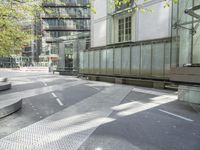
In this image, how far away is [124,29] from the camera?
20.5 metres

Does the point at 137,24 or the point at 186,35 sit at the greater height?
the point at 137,24

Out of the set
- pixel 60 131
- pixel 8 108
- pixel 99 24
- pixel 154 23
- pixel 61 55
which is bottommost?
pixel 60 131

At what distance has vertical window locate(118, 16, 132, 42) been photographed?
19.9m

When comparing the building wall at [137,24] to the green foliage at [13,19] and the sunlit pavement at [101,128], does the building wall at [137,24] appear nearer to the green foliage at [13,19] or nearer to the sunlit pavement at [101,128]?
the sunlit pavement at [101,128]

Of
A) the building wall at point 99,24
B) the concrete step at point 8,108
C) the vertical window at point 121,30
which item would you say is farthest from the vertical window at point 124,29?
the concrete step at point 8,108

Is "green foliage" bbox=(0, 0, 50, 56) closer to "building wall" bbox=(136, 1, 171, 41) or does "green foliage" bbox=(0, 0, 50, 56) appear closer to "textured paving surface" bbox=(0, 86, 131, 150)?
"textured paving surface" bbox=(0, 86, 131, 150)

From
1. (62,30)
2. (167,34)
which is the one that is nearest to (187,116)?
(167,34)

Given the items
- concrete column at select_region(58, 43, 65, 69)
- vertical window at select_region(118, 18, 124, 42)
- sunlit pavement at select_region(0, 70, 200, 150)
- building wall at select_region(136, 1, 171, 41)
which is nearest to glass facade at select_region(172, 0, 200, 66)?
building wall at select_region(136, 1, 171, 41)

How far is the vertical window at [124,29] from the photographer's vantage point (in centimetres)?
1989

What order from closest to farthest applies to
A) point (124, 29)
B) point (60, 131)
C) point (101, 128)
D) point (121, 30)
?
point (60, 131), point (101, 128), point (124, 29), point (121, 30)

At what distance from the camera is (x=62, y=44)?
32.2 metres

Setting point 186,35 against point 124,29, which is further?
point 124,29

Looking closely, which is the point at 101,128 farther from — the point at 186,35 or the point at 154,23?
A: the point at 154,23

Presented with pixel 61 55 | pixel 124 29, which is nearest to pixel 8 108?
pixel 124 29
